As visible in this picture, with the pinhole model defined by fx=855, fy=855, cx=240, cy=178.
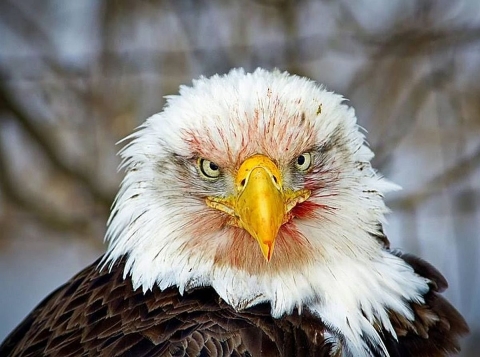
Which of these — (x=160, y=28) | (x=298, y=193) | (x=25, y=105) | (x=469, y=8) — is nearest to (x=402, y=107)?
(x=469, y=8)

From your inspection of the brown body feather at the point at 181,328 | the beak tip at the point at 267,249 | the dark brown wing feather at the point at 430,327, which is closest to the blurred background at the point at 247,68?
the dark brown wing feather at the point at 430,327

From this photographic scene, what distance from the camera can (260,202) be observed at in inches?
72.4

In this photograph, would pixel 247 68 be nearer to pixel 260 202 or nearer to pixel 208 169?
pixel 208 169

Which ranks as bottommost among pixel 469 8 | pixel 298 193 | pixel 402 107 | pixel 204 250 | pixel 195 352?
pixel 195 352

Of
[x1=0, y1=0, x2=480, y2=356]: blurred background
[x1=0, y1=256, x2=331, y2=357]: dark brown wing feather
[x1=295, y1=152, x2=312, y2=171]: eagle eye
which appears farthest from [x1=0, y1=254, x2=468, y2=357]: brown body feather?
[x1=0, y1=0, x2=480, y2=356]: blurred background

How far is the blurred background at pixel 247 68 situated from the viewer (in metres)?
5.00

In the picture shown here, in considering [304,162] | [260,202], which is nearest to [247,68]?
[304,162]

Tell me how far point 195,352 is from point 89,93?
361 cm

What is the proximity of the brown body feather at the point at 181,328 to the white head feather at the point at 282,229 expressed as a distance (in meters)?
0.04

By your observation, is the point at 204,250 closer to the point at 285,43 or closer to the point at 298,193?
the point at 298,193

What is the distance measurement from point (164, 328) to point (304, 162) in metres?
0.50

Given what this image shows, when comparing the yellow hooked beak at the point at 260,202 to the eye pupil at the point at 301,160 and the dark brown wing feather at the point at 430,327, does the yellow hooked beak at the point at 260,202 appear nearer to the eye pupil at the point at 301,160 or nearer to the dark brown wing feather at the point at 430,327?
the eye pupil at the point at 301,160

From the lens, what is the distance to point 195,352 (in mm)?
1795

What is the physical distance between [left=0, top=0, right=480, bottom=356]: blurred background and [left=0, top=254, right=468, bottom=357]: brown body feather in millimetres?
2746
